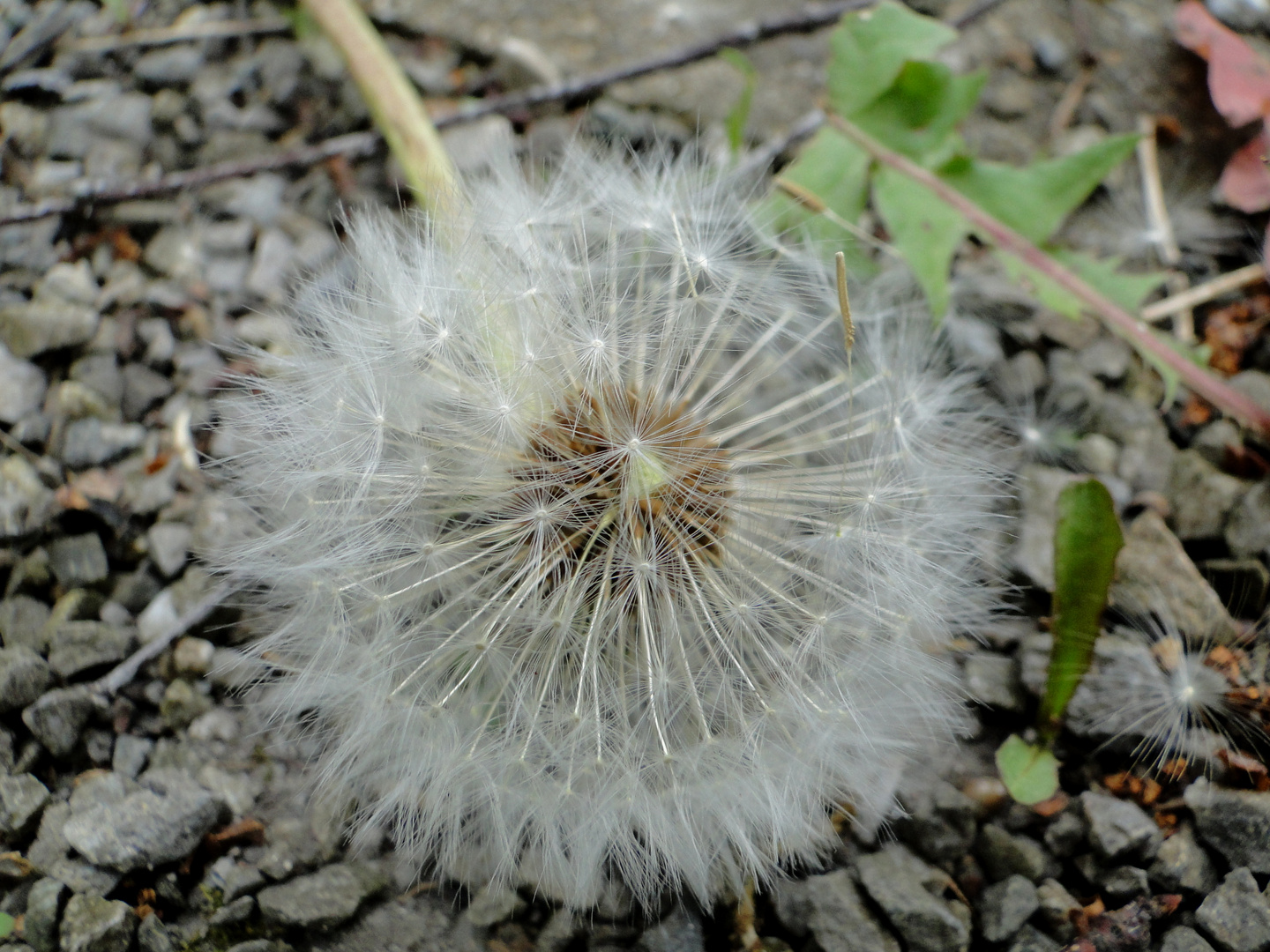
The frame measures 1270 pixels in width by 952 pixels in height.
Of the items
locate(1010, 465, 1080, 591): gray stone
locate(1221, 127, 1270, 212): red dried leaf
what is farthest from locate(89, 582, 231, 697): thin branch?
locate(1221, 127, 1270, 212): red dried leaf

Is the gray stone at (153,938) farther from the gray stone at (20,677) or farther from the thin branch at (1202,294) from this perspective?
the thin branch at (1202,294)

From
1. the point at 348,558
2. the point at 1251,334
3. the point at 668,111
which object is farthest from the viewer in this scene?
the point at 668,111

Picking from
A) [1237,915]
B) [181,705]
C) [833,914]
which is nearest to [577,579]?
[833,914]

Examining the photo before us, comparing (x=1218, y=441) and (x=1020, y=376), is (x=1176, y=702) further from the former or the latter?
(x=1020, y=376)

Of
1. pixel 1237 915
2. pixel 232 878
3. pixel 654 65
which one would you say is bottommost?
pixel 1237 915

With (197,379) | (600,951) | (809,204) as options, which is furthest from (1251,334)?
(197,379)

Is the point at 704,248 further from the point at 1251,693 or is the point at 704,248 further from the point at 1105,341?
the point at 1251,693

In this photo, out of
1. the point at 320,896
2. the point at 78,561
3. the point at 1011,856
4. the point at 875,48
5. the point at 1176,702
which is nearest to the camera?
the point at 320,896
